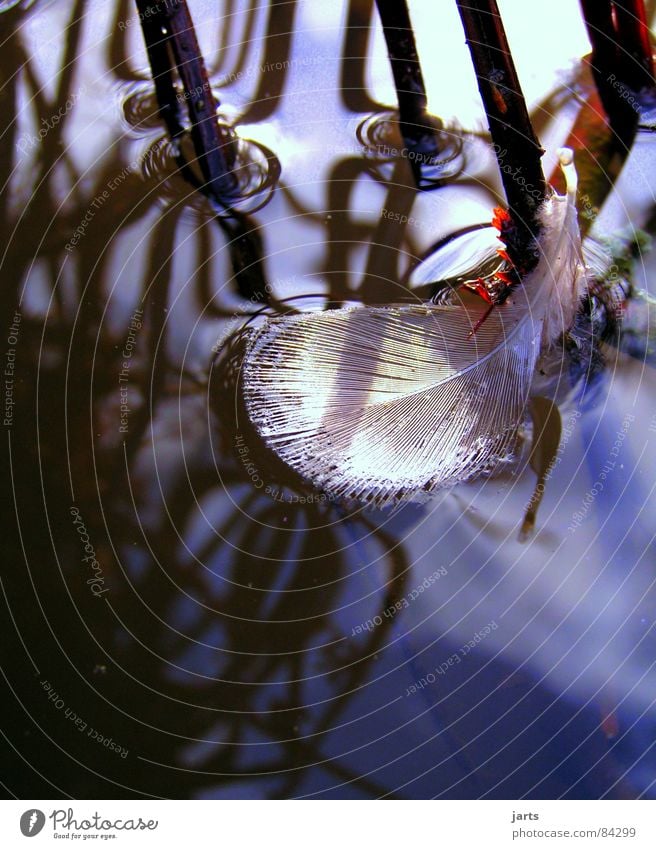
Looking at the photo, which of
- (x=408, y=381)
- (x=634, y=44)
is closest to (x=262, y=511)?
(x=408, y=381)

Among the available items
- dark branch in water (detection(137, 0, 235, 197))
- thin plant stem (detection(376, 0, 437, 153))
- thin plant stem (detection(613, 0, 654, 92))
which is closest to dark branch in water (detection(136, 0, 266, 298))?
→ dark branch in water (detection(137, 0, 235, 197))

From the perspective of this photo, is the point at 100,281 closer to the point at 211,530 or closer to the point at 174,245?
the point at 174,245

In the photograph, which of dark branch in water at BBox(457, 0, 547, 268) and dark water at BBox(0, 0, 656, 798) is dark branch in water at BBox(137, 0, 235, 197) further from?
dark branch in water at BBox(457, 0, 547, 268)
